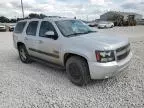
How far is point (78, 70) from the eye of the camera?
498cm

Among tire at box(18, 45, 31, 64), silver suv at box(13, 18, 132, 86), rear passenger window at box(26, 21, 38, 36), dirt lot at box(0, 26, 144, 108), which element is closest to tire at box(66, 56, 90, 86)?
silver suv at box(13, 18, 132, 86)

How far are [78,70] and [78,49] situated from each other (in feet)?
1.86

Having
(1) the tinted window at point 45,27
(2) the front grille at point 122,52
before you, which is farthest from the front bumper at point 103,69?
(1) the tinted window at point 45,27

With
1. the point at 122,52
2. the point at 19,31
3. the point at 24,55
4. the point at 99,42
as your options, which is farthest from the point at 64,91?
the point at 19,31

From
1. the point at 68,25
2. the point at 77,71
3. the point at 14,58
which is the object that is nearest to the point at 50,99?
the point at 77,71

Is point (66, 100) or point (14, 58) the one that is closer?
point (66, 100)

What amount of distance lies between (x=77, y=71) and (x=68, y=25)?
1642mm

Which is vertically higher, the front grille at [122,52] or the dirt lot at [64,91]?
the front grille at [122,52]

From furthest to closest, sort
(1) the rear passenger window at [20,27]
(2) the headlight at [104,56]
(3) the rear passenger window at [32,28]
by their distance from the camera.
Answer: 1. (1) the rear passenger window at [20,27]
2. (3) the rear passenger window at [32,28]
3. (2) the headlight at [104,56]

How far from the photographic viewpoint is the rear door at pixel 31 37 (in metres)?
6.69

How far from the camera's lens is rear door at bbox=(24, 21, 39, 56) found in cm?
669

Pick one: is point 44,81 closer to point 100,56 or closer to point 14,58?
point 100,56

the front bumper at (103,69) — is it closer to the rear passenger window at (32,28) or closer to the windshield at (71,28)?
the windshield at (71,28)

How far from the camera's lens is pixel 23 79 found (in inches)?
231
